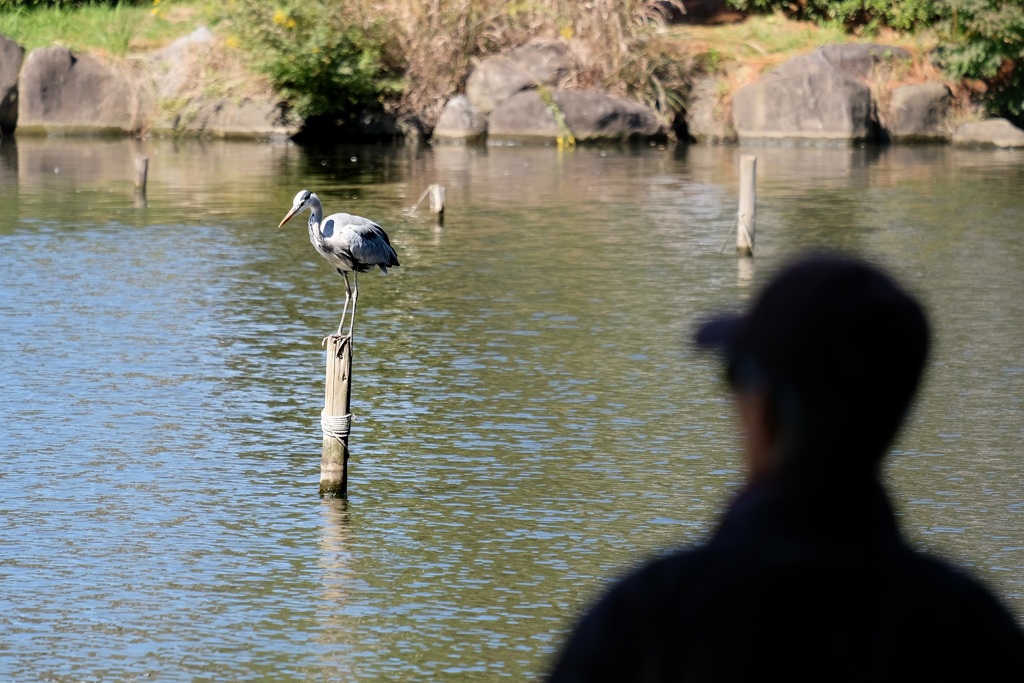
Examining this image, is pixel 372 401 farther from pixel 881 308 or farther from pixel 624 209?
pixel 624 209

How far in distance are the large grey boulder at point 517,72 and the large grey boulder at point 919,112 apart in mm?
7042

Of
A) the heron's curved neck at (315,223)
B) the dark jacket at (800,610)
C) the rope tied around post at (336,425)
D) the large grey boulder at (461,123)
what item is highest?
the large grey boulder at (461,123)

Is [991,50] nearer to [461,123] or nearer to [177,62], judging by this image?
[461,123]

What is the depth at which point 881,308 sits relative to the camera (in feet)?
5.94

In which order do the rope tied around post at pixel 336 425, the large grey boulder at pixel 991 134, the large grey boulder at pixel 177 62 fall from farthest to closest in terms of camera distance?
the large grey boulder at pixel 177 62 < the large grey boulder at pixel 991 134 < the rope tied around post at pixel 336 425

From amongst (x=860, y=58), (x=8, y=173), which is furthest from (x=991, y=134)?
(x=8, y=173)

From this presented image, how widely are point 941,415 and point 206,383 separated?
5.19 m

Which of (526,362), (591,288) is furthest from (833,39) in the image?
(526,362)

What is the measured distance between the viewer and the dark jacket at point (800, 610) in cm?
177

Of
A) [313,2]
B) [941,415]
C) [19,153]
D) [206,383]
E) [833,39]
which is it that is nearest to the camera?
[941,415]

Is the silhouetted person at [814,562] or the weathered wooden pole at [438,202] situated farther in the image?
the weathered wooden pole at [438,202]

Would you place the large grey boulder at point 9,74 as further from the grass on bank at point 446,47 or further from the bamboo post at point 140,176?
the bamboo post at point 140,176

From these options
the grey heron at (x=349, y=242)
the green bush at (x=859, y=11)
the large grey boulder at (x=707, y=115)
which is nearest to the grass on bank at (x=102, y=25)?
the large grey boulder at (x=707, y=115)

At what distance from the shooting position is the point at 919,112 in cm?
3394
